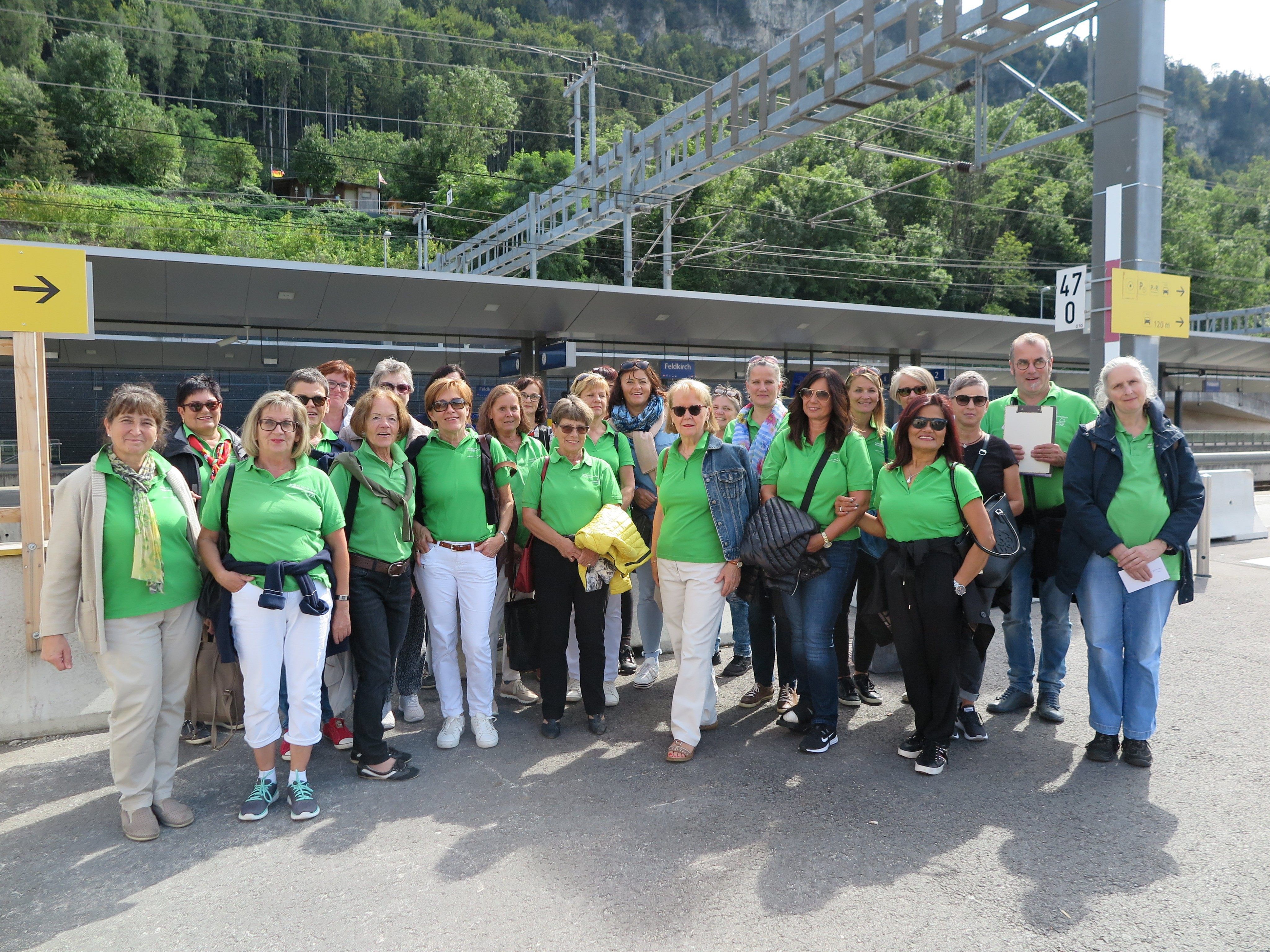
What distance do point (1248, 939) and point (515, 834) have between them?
266cm

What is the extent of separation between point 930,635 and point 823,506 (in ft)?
2.71

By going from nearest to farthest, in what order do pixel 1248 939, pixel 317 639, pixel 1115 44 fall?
1. pixel 1248 939
2. pixel 317 639
3. pixel 1115 44

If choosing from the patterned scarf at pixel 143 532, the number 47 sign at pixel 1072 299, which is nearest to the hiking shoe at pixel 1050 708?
the number 47 sign at pixel 1072 299

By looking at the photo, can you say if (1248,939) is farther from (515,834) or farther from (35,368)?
(35,368)

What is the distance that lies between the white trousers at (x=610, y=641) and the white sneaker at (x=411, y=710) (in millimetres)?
932

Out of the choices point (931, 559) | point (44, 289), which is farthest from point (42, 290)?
point (931, 559)

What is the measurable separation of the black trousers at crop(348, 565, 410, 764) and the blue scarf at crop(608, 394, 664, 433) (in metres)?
1.93

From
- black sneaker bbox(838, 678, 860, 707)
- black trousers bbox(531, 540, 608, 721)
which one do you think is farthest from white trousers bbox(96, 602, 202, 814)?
black sneaker bbox(838, 678, 860, 707)

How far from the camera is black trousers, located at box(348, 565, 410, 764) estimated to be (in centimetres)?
427

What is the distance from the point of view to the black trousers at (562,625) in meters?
4.86

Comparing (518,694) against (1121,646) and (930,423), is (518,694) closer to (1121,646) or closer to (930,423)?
(930,423)

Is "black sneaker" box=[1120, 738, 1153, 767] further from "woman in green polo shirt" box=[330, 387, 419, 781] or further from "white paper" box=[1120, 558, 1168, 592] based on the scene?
"woman in green polo shirt" box=[330, 387, 419, 781]

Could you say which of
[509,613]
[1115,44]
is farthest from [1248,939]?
[1115,44]

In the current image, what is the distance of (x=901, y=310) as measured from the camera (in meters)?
20.7
